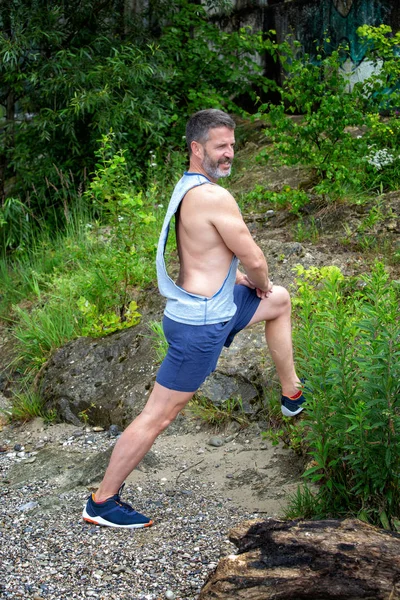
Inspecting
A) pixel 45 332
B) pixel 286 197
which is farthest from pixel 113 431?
pixel 286 197

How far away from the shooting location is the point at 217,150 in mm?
3646

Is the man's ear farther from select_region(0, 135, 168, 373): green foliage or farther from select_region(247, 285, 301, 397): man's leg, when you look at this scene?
select_region(0, 135, 168, 373): green foliage

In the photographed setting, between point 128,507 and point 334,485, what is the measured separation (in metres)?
1.01

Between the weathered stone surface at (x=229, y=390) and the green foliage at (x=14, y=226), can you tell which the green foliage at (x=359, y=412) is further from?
the green foliage at (x=14, y=226)

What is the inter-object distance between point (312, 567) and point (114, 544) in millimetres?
1175

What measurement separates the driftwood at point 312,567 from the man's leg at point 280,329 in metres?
1.25

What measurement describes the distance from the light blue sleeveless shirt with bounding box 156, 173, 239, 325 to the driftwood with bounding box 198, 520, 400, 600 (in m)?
1.10

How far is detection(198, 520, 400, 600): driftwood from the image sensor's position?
2.70 metres

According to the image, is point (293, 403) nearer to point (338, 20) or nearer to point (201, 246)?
point (201, 246)

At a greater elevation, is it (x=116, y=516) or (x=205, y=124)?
(x=205, y=124)

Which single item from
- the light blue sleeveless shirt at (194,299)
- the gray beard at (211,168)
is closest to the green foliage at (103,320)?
the light blue sleeveless shirt at (194,299)

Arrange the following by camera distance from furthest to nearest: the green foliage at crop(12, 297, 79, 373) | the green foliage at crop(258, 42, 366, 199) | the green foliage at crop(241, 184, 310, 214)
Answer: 1. the green foliage at crop(241, 184, 310, 214)
2. the green foliage at crop(258, 42, 366, 199)
3. the green foliage at crop(12, 297, 79, 373)

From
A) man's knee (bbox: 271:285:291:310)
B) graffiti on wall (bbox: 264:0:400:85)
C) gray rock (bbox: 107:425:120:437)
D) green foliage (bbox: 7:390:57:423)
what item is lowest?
green foliage (bbox: 7:390:57:423)

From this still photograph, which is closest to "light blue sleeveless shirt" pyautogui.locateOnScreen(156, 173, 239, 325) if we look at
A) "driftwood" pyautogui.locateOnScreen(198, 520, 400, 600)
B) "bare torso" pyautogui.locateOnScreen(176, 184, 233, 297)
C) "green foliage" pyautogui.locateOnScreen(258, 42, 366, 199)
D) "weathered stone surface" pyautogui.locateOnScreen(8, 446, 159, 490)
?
"bare torso" pyautogui.locateOnScreen(176, 184, 233, 297)
